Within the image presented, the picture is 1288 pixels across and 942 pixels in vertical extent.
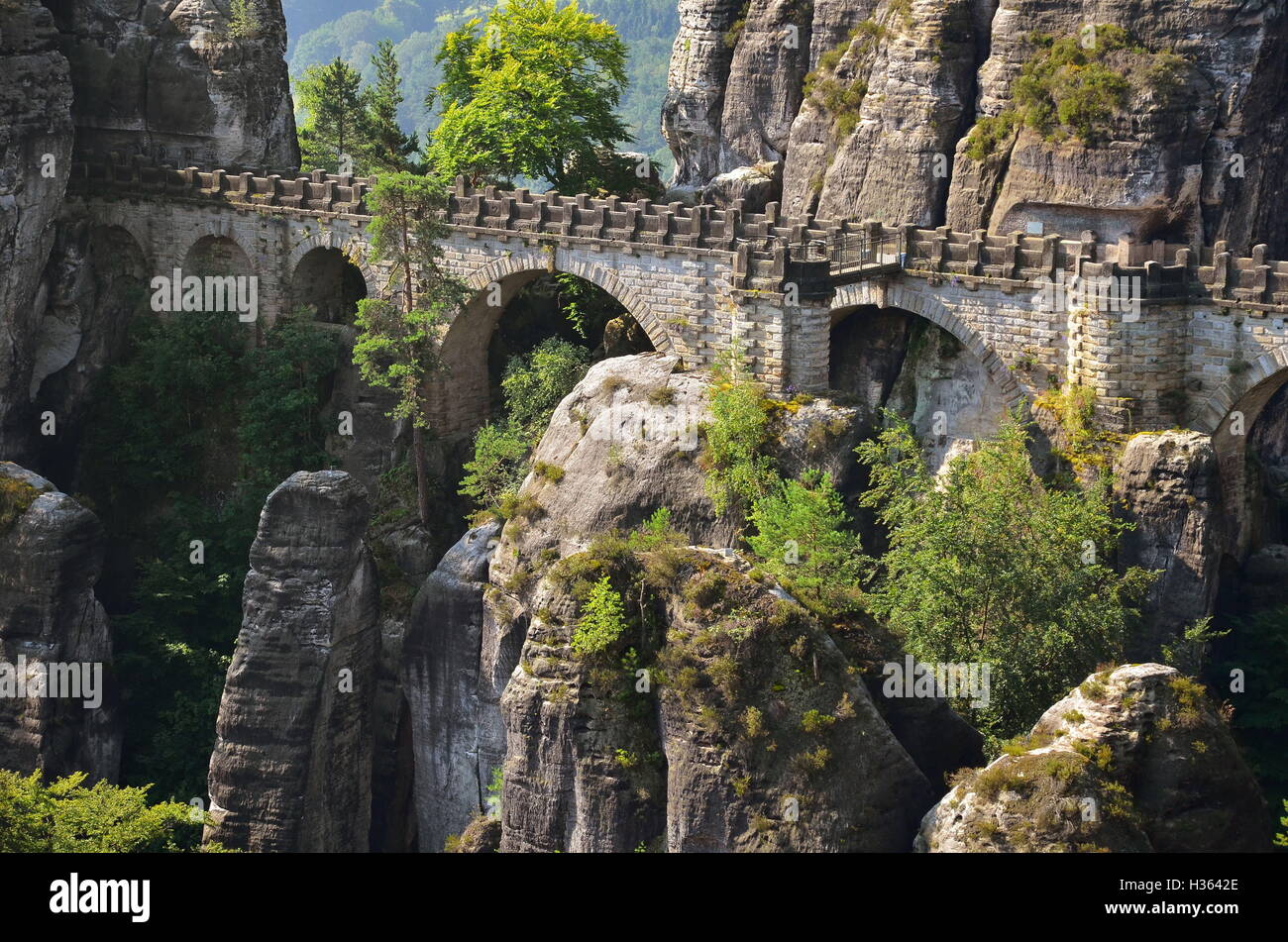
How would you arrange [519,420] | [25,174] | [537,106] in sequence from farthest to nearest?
[537,106], [25,174], [519,420]

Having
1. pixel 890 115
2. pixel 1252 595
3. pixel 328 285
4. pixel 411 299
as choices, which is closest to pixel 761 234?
pixel 890 115

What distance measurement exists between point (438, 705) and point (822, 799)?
47.6ft

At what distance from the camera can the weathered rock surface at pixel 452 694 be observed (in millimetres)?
40906

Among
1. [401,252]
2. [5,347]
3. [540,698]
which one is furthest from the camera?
[5,347]

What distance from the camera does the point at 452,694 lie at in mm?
41375

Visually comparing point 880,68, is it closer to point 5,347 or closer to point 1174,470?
point 1174,470

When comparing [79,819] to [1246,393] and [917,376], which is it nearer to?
[917,376]

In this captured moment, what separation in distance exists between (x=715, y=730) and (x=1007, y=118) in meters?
21.0

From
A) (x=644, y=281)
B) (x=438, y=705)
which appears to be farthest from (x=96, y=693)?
(x=644, y=281)

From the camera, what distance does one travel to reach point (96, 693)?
145 ft

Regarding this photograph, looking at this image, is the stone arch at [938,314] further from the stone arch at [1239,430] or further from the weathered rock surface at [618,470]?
the stone arch at [1239,430]

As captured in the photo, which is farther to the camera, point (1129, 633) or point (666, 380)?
point (666, 380)

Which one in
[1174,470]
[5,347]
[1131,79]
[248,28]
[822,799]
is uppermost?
[248,28]

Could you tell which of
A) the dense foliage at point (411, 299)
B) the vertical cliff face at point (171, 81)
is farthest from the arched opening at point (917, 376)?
the vertical cliff face at point (171, 81)
